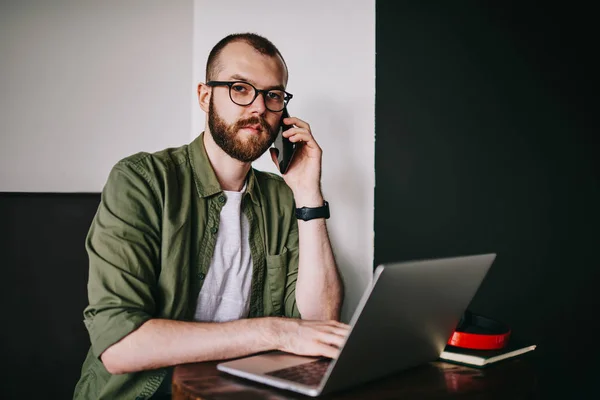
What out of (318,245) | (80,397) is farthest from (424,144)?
(80,397)

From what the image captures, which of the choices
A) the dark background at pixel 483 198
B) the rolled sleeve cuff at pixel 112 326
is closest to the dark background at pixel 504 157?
the dark background at pixel 483 198

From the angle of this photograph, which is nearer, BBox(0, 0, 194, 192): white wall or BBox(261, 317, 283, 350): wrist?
BBox(261, 317, 283, 350): wrist

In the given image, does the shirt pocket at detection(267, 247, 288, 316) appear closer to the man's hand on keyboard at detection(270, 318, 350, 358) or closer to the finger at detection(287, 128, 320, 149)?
the finger at detection(287, 128, 320, 149)

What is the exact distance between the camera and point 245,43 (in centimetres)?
171

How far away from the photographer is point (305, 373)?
1.01m

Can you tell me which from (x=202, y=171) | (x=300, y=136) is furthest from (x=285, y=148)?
(x=202, y=171)

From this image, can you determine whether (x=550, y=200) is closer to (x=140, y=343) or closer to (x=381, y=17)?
(x=381, y=17)

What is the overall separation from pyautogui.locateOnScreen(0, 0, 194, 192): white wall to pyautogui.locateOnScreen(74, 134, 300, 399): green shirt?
0.60 m

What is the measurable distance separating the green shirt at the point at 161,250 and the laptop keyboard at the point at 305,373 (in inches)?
16.5

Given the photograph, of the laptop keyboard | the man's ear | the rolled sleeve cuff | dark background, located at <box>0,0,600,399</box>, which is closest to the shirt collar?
the man's ear

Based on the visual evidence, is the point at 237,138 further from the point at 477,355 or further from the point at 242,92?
the point at 477,355

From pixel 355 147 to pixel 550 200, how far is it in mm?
797

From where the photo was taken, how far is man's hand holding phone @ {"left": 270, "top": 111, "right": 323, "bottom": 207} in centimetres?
179

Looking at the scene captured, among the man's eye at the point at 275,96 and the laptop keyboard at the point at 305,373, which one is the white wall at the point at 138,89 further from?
the laptop keyboard at the point at 305,373
